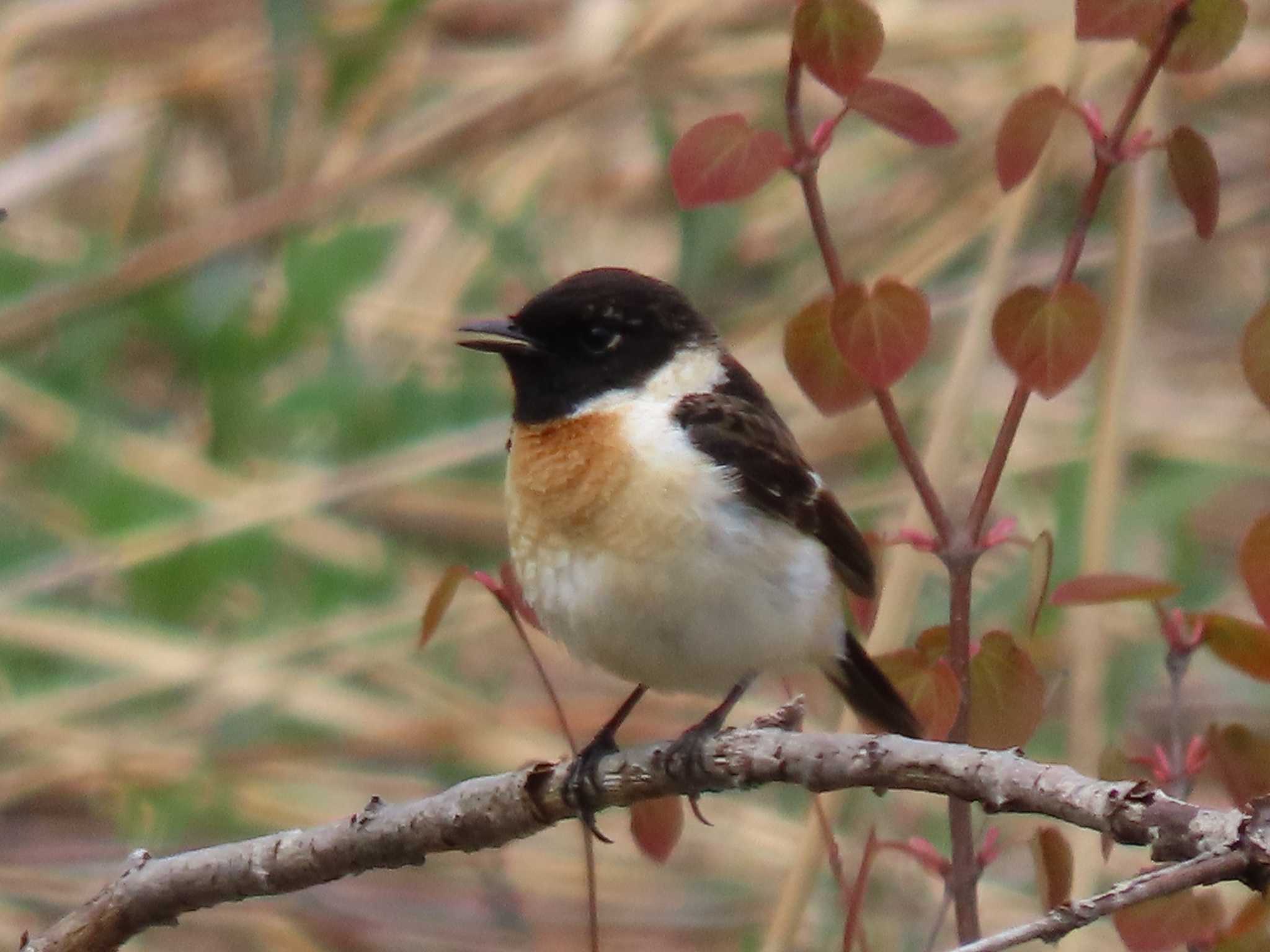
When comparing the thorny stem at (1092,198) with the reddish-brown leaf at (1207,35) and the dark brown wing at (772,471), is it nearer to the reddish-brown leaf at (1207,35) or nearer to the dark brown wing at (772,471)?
the reddish-brown leaf at (1207,35)

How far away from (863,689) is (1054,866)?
1021 millimetres

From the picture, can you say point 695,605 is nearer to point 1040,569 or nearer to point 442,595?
point 442,595

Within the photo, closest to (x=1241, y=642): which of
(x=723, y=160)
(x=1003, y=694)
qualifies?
(x=1003, y=694)

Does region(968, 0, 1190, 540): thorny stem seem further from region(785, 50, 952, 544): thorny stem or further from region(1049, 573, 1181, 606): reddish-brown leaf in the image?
region(1049, 573, 1181, 606): reddish-brown leaf

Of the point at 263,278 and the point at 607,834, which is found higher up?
the point at 263,278

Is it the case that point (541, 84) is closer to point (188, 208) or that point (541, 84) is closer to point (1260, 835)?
point (188, 208)

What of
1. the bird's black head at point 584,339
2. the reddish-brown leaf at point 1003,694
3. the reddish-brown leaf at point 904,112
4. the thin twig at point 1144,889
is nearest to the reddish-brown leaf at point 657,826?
the reddish-brown leaf at point 1003,694

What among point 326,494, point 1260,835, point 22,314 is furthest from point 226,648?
point 1260,835

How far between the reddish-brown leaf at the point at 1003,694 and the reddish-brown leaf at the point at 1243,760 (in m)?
0.18

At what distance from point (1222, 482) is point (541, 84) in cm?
197

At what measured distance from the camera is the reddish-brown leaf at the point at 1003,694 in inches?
79.7

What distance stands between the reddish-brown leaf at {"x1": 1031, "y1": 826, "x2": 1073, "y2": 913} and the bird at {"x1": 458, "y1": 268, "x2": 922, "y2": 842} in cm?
44

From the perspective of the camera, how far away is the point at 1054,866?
1.99 m

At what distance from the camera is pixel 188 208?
239 inches
